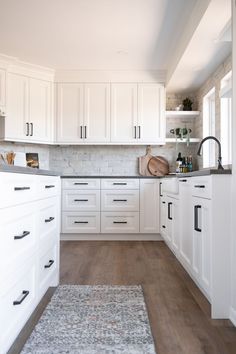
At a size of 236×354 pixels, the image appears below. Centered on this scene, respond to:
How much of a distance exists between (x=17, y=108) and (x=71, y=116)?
76cm

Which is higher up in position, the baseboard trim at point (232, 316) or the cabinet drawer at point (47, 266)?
the cabinet drawer at point (47, 266)

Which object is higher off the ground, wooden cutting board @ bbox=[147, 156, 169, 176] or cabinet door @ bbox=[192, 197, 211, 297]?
wooden cutting board @ bbox=[147, 156, 169, 176]

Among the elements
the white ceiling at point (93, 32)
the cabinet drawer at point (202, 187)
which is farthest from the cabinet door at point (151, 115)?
the cabinet drawer at point (202, 187)

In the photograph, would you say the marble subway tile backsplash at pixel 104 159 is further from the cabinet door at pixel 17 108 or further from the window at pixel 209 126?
the cabinet door at pixel 17 108

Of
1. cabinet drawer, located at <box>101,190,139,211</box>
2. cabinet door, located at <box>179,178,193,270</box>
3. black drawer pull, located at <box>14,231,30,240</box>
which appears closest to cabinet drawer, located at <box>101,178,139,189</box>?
cabinet drawer, located at <box>101,190,139,211</box>

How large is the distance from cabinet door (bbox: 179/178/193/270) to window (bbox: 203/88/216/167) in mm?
1572

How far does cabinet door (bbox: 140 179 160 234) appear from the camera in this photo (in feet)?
14.9

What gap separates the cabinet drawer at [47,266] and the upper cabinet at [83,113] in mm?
2533

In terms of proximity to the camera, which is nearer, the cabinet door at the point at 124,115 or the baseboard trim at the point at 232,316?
the baseboard trim at the point at 232,316

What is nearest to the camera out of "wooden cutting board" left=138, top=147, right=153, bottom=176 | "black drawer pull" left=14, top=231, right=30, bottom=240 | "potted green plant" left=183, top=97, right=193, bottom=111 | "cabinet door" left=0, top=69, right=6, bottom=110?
"black drawer pull" left=14, top=231, right=30, bottom=240

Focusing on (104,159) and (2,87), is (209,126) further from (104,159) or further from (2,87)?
(2,87)

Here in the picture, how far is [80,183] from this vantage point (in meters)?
4.56

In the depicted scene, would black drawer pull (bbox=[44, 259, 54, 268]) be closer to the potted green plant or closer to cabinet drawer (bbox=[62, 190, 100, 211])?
cabinet drawer (bbox=[62, 190, 100, 211])

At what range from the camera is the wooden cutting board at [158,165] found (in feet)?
16.6
